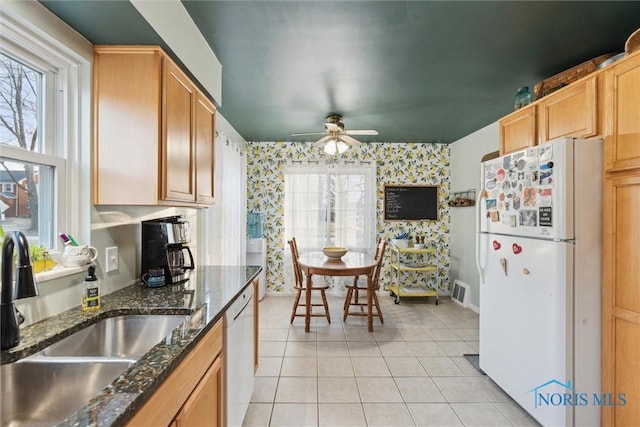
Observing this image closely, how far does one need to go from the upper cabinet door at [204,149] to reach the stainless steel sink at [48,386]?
1111 millimetres

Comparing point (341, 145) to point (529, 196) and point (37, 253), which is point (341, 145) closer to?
point (529, 196)

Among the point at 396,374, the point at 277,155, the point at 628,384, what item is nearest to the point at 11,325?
the point at 396,374

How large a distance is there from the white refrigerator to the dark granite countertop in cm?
176

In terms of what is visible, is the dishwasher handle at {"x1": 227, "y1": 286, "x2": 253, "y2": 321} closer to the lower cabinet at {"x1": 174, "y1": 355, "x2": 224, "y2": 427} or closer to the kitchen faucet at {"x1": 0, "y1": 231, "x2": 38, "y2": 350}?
the lower cabinet at {"x1": 174, "y1": 355, "x2": 224, "y2": 427}

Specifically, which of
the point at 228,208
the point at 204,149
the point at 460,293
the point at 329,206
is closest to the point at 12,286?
the point at 204,149

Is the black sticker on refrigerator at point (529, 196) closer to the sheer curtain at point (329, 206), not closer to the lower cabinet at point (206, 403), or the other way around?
the lower cabinet at point (206, 403)

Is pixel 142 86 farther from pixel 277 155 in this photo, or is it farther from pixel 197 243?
pixel 277 155

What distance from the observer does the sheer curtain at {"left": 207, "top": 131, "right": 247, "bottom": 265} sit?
10.3 ft

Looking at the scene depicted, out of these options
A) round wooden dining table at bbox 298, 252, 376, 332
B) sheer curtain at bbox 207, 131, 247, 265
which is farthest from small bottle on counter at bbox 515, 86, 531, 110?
sheer curtain at bbox 207, 131, 247, 265

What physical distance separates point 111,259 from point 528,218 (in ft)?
7.97

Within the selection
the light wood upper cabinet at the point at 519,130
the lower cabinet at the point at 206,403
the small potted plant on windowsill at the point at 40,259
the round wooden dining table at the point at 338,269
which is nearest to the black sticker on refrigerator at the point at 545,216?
the light wood upper cabinet at the point at 519,130

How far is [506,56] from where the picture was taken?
6.95 feet

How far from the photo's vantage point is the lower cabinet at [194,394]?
2.79 feet

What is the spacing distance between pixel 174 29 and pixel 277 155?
322cm
